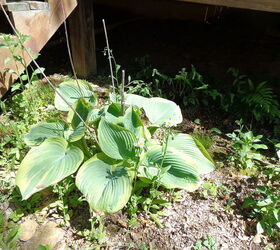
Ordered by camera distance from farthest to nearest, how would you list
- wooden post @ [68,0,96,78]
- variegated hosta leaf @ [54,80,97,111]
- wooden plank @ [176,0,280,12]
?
wooden post @ [68,0,96,78]
variegated hosta leaf @ [54,80,97,111]
wooden plank @ [176,0,280,12]

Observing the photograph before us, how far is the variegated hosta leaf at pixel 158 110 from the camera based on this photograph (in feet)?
7.52

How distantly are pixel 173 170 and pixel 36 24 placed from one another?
1.75 m

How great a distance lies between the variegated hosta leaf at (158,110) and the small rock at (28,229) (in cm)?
106

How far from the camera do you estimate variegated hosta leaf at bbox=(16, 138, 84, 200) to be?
1.88 metres

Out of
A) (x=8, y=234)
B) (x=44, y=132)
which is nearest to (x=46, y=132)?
(x=44, y=132)

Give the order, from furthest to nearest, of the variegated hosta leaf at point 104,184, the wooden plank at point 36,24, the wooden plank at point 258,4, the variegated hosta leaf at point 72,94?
1. the wooden plank at point 36,24
2. the variegated hosta leaf at point 72,94
3. the wooden plank at point 258,4
4. the variegated hosta leaf at point 104,184

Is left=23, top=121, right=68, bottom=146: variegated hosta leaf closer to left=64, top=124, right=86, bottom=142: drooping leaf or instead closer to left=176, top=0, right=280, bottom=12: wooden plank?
left=64, top=124, right=86, bottom=142: drooping leaf

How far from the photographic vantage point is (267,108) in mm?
2562

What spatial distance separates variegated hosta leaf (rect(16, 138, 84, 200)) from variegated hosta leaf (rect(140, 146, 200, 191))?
436 mm

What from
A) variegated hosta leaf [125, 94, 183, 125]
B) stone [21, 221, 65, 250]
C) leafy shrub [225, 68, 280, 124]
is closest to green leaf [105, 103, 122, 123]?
variegated hosta leaf [125, 94, 183, 125]

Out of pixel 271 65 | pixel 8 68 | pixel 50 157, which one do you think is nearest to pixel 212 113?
pixel 271 65

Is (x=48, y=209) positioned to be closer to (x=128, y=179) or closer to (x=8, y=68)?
(x=128, y=179)

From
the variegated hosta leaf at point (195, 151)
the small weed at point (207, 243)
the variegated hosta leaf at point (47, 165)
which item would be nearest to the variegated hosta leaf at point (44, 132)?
the variegated hosta leaf at point (47, 165)

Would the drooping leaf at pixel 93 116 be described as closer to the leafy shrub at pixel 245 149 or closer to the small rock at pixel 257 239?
the leafy shrub at pixel 245 149
